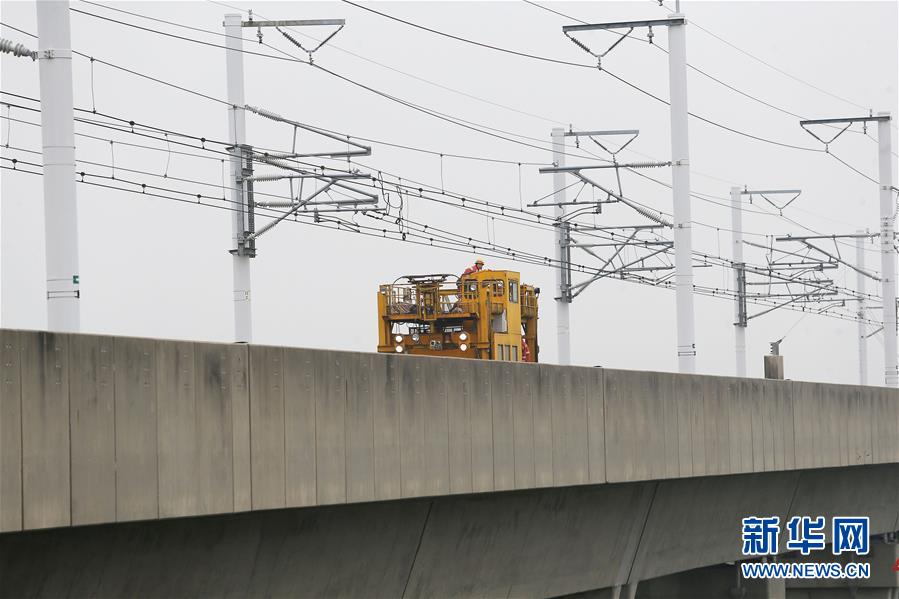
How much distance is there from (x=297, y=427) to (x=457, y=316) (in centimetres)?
1753

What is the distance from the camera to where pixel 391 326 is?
30250mm

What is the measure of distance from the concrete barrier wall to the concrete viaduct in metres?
0.02

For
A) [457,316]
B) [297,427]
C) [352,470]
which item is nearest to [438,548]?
[352,470]

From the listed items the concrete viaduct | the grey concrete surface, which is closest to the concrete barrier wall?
the concrete viaduct

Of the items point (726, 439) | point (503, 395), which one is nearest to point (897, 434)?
point (726, 439)

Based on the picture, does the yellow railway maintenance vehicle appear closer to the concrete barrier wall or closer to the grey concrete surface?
the grey concrete surface

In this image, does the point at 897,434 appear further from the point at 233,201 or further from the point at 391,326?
the point at 233,201

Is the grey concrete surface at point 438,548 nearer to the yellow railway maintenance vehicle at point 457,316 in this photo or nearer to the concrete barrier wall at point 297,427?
the concrete barrier wall at point 297,427

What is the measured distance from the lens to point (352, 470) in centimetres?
1262

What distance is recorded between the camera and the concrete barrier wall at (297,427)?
31.7ft

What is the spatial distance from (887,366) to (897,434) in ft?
49.6

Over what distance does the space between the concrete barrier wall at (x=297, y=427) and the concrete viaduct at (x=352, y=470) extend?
0.06ft

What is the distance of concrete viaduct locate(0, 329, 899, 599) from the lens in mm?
9867

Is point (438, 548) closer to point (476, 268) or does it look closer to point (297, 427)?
point (297, 427)
